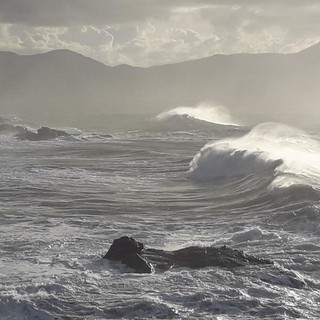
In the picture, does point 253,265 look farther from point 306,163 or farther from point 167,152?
point 167,152

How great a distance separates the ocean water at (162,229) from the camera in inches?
454

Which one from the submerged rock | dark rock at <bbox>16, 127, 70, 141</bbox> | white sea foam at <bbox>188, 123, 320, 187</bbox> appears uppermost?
dark rock at <bbox>16, 127, 70, 141</bbox>

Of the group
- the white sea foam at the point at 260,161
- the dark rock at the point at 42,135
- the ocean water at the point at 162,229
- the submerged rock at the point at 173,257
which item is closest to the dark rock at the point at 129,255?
the submerged rock at the point at 173,257

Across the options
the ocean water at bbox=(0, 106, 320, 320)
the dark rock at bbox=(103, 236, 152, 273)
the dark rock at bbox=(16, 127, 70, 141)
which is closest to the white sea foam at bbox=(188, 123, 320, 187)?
the ocean water at bbox=(0, 106, 320, 320)

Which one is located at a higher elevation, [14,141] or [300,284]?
[14,141]

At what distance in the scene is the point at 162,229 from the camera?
17562mm

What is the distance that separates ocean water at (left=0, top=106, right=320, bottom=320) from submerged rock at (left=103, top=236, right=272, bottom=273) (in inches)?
9.9

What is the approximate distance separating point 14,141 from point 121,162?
1674 centimetres

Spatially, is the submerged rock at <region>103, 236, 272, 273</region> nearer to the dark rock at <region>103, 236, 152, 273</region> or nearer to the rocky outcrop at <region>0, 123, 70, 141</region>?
the dark rock at <region>103, 236, 152, 273</region>

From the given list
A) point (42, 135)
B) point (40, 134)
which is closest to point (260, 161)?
point (42, 135)

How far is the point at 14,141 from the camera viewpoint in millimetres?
48188

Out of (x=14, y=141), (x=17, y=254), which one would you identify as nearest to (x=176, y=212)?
(x=17, y=254)

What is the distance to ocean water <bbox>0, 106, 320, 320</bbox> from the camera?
37.9 feet

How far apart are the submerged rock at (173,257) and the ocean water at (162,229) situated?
252 millimetres
